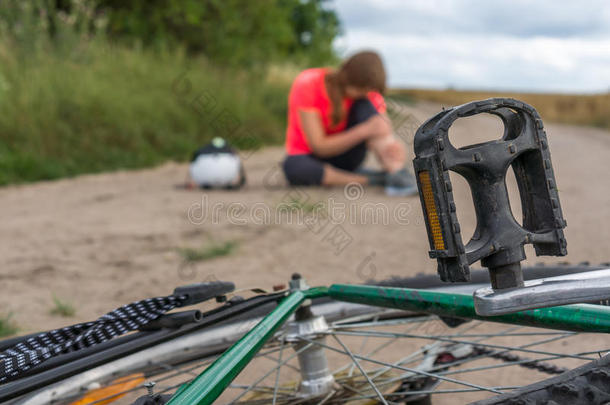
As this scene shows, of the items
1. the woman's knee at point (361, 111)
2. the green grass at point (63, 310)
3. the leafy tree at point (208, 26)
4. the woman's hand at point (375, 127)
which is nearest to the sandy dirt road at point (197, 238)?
the green grass at point (63, 310)

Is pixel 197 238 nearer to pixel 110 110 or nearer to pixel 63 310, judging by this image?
pixel 63 310

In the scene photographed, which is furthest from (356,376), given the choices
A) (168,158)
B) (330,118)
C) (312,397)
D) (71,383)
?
(168,158)

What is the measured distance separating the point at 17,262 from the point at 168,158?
5.37 meters

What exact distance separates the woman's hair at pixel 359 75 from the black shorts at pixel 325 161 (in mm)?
236

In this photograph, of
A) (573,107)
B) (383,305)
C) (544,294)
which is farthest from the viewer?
(573,107)

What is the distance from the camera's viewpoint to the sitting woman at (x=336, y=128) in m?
5.61

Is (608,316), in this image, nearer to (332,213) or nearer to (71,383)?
(71,383)

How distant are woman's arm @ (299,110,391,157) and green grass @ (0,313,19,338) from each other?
373 centimetres

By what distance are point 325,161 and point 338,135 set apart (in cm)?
34

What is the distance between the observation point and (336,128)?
5.90 m

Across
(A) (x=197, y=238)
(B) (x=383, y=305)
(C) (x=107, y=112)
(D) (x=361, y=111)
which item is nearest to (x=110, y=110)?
(C) (x=107, y=112)

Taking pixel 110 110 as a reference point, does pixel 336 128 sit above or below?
below

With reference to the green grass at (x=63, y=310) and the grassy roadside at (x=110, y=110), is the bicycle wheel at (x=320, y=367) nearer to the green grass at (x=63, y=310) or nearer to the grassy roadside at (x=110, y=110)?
the green grass at (x=63, y=310)

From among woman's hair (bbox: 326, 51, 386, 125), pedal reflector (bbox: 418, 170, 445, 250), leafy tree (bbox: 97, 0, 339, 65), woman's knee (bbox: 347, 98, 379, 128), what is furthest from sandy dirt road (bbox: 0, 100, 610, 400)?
leafy tree (bbox: 97, 0, 339, 65)
